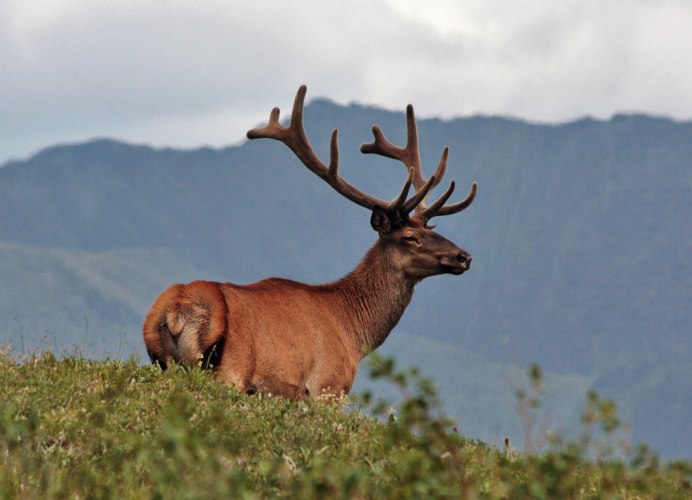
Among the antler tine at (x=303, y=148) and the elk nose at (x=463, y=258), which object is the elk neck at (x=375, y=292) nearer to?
the antler tine at (x=303, y=148)

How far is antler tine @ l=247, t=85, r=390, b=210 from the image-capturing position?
15.2 m

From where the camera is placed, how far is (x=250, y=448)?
7863mm

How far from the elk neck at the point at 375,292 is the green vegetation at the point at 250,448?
419 cm

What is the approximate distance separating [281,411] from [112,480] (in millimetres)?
Result: 2680

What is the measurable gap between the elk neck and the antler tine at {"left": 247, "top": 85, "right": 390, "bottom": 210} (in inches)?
25.3

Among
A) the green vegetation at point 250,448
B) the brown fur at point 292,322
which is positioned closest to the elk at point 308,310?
the brown fur at point 292,322

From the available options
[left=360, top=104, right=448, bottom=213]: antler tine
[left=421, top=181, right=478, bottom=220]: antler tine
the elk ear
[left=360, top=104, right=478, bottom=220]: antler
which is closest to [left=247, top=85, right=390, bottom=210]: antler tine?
the elk ear

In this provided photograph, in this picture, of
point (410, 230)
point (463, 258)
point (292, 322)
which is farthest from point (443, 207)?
point (292, 322)

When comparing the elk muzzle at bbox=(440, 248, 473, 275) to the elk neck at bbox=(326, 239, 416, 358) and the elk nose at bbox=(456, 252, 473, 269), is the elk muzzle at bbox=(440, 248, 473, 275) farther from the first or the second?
the elk neck at bbox=(326, 239, 416, 358)

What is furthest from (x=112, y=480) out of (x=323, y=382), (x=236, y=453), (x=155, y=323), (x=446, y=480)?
(x=323, y=382)

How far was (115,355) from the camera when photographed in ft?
37.7

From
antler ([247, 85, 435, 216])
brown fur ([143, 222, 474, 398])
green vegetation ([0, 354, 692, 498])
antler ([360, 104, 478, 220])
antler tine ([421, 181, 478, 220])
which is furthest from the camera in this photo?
antler ([360, 104, 478, 220])

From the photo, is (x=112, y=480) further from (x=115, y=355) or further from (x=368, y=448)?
(x=115, y=355)

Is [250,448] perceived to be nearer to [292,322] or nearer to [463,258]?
[292,322]
